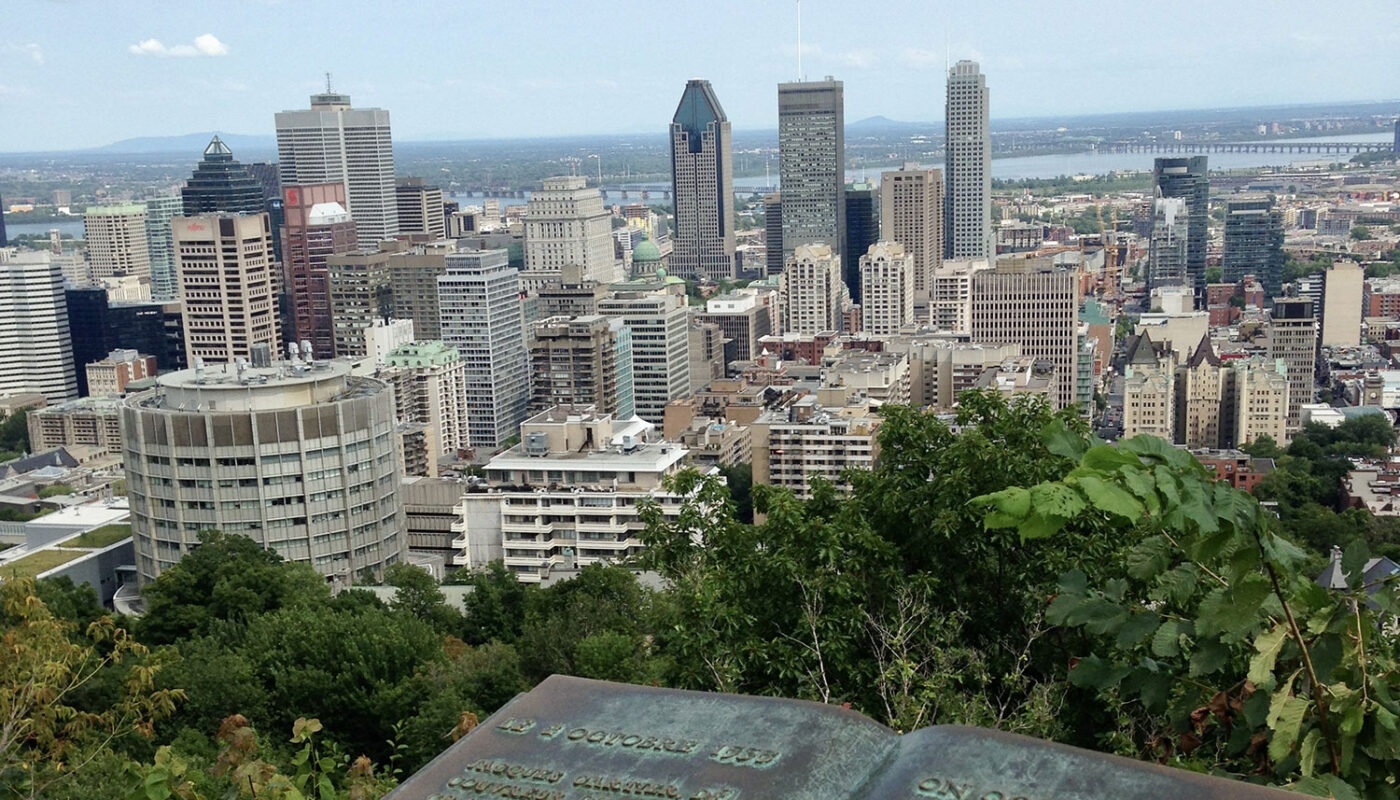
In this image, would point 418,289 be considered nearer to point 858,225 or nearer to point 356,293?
point 356,293

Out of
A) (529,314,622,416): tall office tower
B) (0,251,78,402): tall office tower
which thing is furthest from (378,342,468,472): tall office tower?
(0,251,78,402): tall office tower

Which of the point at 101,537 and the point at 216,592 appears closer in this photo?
the point at 216,592

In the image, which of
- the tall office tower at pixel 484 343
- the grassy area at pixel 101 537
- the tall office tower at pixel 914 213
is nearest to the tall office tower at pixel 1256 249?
the tall office tower at pixel 914 213

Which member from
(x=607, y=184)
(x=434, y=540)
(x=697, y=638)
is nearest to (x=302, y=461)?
(x=434, y=540)

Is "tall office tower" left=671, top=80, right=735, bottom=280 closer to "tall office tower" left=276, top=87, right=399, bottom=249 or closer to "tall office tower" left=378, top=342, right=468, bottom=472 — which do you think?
"tall office tower" left=276, top=87, right=399, bottom=249

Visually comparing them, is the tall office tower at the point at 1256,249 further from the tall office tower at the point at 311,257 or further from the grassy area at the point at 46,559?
the grassy area at the point at 46,559

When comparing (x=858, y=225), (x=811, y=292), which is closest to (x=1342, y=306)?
(x=811, y=292)
